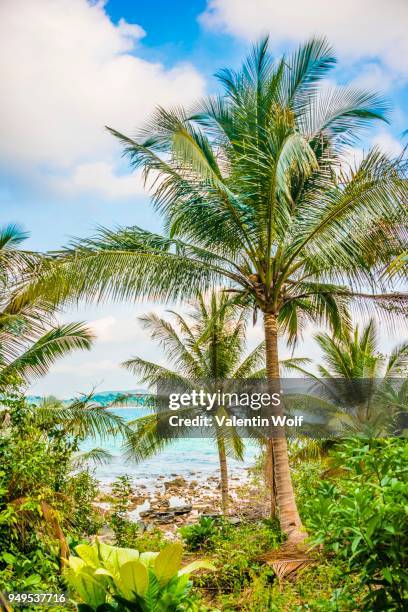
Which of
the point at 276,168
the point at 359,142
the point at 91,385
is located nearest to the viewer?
the point at 276,168

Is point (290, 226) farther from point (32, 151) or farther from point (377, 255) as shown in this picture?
point (32, 151)

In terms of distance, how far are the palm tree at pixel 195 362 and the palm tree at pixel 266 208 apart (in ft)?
12.3

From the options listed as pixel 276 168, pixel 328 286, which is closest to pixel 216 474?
pixel 328 286

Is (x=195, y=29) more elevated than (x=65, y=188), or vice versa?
(x=195, y=29)

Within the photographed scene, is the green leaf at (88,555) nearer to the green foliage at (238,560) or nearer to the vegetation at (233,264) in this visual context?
the vegetation at (233,264)

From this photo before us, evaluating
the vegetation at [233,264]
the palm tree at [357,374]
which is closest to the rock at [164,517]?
the vegetation at [233,264]

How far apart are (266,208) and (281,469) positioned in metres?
3.45

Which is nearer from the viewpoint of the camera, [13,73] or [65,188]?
[13,73]

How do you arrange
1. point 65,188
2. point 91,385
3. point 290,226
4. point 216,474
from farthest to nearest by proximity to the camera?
point 216,474 → point 65,188 → point 91,385 → point 290,226

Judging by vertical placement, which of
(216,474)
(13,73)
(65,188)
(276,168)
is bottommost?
(216,474)

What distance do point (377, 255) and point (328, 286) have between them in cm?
111

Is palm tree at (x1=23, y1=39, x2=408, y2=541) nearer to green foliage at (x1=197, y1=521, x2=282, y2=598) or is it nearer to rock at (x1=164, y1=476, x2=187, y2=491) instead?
green foliage at (x1=197, y1=521, x2=282, y2=598)

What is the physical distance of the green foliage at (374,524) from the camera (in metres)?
2.29

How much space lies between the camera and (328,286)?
828 cm
